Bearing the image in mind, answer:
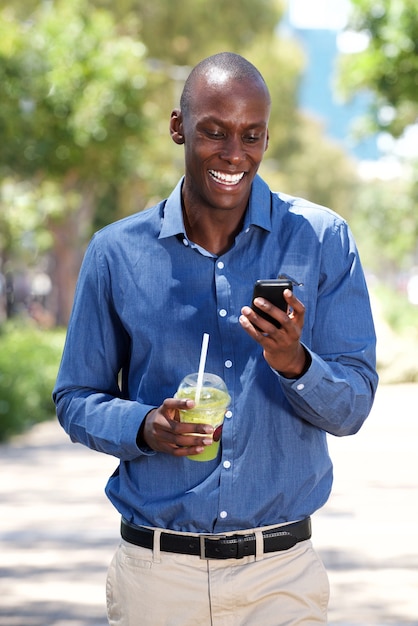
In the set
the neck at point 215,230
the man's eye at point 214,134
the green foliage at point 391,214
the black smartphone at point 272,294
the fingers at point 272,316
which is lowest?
the fingers at point 272,316

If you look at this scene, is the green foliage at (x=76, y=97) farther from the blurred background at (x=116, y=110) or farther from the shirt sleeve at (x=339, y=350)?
the shirt sleeve at (x=339, y=350)

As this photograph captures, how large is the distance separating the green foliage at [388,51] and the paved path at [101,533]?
5147 millimetres

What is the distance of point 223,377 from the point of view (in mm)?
2717

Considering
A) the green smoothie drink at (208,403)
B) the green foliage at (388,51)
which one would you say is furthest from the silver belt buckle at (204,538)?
the green foliage at (388,51)

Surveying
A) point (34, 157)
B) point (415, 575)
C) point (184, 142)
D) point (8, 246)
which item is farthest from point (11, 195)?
point (184, 142)

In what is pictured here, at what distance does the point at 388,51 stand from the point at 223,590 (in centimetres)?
1353

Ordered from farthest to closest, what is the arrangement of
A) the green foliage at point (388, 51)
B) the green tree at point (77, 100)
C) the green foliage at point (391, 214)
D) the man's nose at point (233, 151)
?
the green foliage at point (391, 214) < the green tree at point (77, 100) < the green foliage at point (388, 51) < the man's nose at point (233, 151)

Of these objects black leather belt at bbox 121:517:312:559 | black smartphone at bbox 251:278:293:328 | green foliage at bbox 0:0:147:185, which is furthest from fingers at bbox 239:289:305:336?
green foliage at bbox 0:0:147:185

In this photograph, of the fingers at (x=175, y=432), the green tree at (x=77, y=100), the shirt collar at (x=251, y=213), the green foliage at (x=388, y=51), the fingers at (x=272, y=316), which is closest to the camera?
the fingers at (x=272, y=316)

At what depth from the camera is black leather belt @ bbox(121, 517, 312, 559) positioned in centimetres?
270

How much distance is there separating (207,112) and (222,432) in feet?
2.20

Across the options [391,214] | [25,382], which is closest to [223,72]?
[25,382]

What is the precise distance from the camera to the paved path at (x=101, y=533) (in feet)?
20.5

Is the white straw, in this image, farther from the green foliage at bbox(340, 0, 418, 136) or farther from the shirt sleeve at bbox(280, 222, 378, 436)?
the green foliage at bbox(340, 0, 418, 136)
